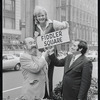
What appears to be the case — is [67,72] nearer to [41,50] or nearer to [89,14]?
[41,50]

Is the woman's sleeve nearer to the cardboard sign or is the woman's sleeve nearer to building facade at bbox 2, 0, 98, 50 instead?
the cardboard sign

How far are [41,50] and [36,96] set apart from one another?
0.62 meters

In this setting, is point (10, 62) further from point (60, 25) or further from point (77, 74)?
point (77, 74)

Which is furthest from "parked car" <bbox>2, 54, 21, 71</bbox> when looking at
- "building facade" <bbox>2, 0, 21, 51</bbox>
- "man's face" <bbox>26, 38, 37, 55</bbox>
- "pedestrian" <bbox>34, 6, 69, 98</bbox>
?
"man's face" <bbox>26, 38, 37, 55</bbox>

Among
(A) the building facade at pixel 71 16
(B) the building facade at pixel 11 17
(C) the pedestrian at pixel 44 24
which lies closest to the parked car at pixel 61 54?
(A) the building facade at pixel 71 16

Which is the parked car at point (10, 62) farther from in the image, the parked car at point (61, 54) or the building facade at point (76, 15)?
the parked car at point (61, 54)

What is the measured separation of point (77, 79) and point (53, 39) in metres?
0.60

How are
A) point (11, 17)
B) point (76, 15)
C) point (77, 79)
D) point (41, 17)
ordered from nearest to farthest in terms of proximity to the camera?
point (77, 79) < point (41, 17) < point (76, 15) < point (11, 17)

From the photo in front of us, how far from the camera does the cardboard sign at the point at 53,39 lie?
98.9 inches

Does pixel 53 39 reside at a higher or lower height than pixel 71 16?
lower

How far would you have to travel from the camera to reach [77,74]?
92.3 inches

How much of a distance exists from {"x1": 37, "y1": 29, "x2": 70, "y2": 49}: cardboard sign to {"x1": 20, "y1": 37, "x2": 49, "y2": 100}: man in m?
0.13

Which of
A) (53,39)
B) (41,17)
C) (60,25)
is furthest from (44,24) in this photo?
(53,39)

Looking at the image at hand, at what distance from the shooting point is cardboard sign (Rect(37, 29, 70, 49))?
8.24 feet
